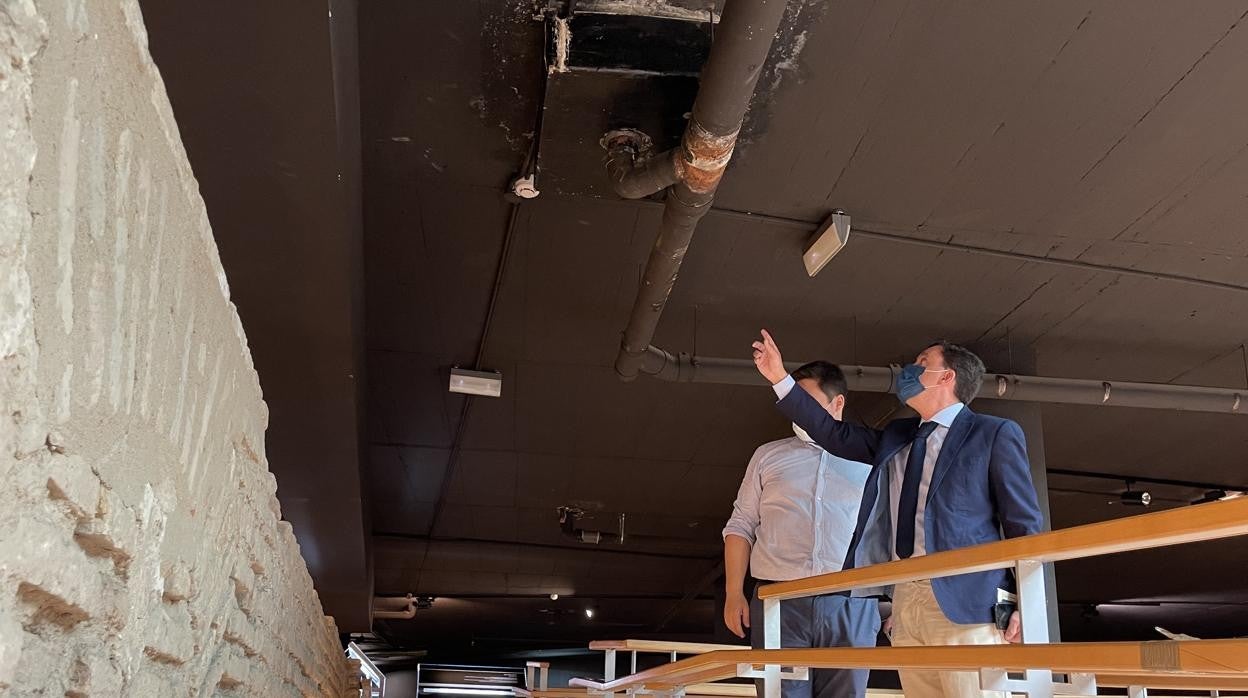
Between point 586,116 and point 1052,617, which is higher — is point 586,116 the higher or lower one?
the higher one

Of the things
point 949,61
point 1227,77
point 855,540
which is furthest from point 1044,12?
point 855,540

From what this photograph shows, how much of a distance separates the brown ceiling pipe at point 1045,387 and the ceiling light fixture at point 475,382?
0.98 m

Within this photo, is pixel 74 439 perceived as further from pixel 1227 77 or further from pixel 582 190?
pixel 1227 77

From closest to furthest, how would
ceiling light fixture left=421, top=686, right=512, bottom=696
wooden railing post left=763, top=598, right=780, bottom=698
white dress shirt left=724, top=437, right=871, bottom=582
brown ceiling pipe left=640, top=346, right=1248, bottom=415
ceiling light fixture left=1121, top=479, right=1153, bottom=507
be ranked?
1. wooden railing post left=763, top=598, right=780, bottom=698
2. white dress shirt left=724, top=437, right=871, bottom=582
3. brown ceiling pipe left=640, top=346, right=1248, bottom=415
4. ceiling light fixture left=1121, top=479, right=1153, bottom=507
5. ceiling light fixture left=421, top=686, right=512, bottom=696

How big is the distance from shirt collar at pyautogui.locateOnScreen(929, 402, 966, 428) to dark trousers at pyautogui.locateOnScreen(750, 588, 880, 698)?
25.5 inches

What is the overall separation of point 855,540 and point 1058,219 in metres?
2.15

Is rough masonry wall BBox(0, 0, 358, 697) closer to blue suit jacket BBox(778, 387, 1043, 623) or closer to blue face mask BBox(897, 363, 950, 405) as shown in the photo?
blue suit jacket BBox(778, 387, 1043, 623)

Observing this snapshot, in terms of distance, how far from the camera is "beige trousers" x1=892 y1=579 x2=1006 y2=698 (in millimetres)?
2539

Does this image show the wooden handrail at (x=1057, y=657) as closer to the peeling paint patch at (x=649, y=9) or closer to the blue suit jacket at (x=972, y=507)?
the blue suit jacket at (x=972, y=507)

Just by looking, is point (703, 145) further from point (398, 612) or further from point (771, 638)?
point (398, 612)

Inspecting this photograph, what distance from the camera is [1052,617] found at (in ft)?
16.3

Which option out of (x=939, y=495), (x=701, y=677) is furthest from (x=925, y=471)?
(x=701, y=677)

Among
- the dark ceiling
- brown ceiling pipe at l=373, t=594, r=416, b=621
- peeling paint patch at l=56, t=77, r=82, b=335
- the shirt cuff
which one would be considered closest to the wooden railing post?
the shirt cuff

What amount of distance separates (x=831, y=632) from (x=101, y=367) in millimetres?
2554
